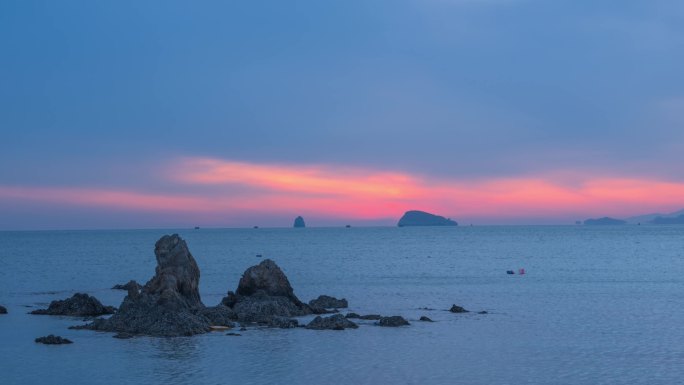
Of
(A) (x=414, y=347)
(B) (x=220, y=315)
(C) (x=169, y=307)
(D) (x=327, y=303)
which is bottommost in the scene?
(A) (x=414, y=347)

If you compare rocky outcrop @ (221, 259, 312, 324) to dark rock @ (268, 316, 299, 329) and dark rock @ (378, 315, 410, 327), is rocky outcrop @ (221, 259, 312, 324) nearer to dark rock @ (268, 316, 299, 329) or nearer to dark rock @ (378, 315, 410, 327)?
dark rock @ (268, 316, 299, 329)

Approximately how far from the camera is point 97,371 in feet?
107

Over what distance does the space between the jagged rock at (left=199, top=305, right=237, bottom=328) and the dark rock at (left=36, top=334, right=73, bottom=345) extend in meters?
8.51

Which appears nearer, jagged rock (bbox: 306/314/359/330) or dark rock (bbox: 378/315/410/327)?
jagged rock (bbox: 306/314/359/330)

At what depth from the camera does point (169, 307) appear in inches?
1807

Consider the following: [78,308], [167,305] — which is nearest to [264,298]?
[167,305]

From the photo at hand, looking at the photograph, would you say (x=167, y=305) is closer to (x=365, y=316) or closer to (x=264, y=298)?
(x=264, y=298)

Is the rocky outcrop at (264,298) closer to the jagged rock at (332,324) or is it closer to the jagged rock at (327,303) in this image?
the jagged rock at (327,303)

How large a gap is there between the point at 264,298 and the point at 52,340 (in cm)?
1559

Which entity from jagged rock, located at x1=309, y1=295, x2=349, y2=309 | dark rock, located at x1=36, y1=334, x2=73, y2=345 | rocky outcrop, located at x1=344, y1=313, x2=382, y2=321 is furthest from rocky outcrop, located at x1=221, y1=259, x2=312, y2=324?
dark rock, located at x1=36, y1=334, x2=73, y2=345

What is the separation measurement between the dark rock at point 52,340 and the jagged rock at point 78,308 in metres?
11.3

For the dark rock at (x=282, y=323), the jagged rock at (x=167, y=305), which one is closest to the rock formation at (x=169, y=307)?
the jagged rock at (x=167, y=305)

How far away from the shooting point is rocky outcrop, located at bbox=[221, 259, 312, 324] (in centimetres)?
4934

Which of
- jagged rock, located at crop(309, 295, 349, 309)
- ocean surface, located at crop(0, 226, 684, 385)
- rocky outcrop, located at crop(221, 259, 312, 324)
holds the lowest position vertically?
ocean surface, located at crop(0, 226, 684, 385)
